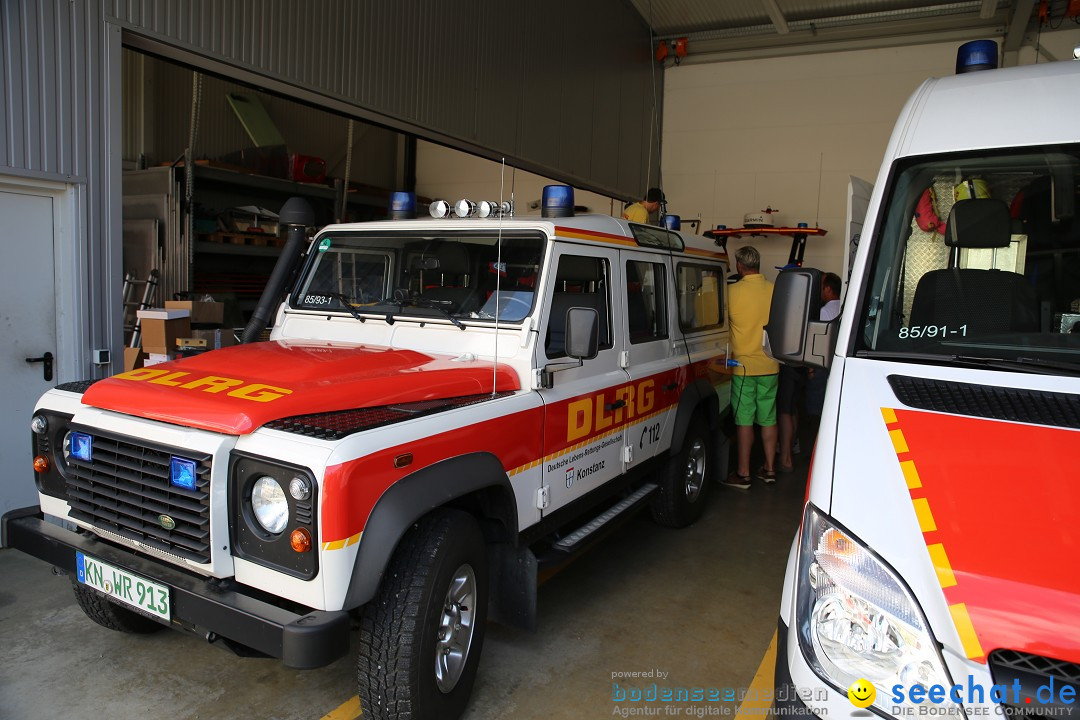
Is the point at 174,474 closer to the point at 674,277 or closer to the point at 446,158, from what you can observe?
the point at 674,277

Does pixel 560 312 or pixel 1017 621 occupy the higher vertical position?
pixel 560 312

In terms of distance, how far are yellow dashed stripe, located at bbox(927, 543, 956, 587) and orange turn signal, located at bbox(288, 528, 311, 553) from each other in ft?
5.36

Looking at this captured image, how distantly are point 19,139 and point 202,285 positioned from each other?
4166mm

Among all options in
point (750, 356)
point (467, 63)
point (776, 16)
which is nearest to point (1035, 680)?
point (750, 356)

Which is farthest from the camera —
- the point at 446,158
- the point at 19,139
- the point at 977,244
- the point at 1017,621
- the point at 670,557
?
the point at 446,158

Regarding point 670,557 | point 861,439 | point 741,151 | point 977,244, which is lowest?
point 670,557

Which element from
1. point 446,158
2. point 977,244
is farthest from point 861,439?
point 446,158

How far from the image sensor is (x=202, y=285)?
787 centimetres

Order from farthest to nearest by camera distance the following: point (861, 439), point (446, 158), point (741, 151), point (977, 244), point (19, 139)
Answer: point (446, 158) < point (741, 151) < point (19, 139) < point (977, 244) < point (861, 439)

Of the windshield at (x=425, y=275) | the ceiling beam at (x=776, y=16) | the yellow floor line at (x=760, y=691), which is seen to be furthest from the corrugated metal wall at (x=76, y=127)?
the ceiling beam at (x=776, y=16)

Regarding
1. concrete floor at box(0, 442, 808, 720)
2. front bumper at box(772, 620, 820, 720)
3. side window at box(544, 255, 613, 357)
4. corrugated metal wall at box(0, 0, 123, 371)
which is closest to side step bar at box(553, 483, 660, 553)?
concrete floor at box(0, 442, 808, 720)

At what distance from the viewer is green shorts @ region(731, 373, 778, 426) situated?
5.74m

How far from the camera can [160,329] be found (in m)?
4.82

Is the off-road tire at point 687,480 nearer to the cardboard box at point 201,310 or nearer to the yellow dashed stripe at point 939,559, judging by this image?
the yellow dashed stripe at point 939,559
